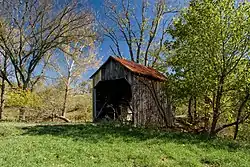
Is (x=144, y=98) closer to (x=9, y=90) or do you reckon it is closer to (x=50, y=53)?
(x=9, y=90)

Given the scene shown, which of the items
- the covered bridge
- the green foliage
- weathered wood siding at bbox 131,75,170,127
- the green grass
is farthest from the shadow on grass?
the green foliage

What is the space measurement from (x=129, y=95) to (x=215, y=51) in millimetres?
10740

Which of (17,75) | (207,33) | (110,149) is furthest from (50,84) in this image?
(110,149)

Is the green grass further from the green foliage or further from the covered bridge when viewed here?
the green foliage

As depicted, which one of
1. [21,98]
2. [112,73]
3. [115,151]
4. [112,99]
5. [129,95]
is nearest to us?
[115,151]

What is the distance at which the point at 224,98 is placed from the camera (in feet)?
61.1

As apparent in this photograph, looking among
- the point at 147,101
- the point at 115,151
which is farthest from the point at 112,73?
the point at 115,151

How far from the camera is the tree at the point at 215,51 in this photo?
16.4m

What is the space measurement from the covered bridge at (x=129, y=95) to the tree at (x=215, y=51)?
3.38m

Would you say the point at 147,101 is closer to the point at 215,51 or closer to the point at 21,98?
the point at 215,51

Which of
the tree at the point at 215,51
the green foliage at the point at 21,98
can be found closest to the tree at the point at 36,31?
the green foliage at the point at 21,98

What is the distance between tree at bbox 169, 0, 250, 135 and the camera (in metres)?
16.4

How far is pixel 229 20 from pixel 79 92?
2674cm

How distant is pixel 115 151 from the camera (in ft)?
38.8
